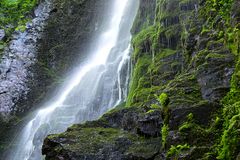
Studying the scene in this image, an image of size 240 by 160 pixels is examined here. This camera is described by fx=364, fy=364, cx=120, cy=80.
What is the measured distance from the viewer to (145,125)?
907cm

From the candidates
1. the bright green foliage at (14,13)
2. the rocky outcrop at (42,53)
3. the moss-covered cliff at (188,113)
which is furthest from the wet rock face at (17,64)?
the moss-covered cliff at (188,113)

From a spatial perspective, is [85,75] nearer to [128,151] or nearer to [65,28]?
[65,28]

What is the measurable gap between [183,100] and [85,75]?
15.0 meters

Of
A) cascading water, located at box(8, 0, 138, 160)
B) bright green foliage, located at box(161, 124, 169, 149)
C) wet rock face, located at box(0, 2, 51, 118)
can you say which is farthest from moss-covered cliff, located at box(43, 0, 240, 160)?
wet rock face, located at box(0, 2, 51, 118)

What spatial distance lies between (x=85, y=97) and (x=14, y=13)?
11.4m

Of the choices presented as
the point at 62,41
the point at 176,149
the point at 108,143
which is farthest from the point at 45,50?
the point at 176,149

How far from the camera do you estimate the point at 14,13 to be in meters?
27.9

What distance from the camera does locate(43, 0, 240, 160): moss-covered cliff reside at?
7.32 metres

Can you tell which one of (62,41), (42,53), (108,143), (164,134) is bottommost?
(108,143)

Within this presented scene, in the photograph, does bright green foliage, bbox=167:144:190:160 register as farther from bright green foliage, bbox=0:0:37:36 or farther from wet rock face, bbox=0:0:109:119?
bright green foliage, bbox=0:0:37:36

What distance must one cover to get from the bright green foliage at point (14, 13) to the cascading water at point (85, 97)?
6.16m

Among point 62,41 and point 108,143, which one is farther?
point 62,41

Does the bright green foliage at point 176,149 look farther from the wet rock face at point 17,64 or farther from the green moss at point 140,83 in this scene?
the wet rock face at point 17,64

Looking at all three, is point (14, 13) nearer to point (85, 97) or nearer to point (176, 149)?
point (85, 97)
